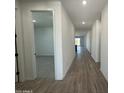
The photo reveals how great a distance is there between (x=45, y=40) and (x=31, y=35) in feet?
24.5

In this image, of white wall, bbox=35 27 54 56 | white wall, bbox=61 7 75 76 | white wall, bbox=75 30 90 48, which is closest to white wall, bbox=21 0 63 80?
white wall, bbox=61 7 75 76

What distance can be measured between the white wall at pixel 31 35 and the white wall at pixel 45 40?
7.30 m

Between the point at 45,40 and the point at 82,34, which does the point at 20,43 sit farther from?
the point at 82,34

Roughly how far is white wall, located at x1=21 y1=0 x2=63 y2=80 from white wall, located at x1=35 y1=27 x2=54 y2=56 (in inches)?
287

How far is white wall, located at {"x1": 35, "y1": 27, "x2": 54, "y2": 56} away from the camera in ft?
38.8

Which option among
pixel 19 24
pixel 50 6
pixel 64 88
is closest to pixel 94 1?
pixel 50 6

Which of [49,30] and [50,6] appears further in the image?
[49,30]

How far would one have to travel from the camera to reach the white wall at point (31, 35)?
168 inches

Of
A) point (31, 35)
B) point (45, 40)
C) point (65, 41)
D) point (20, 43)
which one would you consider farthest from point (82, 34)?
point (20, 43)

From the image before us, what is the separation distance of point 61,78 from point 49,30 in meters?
7.86

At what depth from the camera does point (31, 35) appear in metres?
4.48

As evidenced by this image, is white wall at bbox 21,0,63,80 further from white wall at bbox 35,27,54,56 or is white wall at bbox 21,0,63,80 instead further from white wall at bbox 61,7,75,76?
white wall at bbox 35,27,54,56
